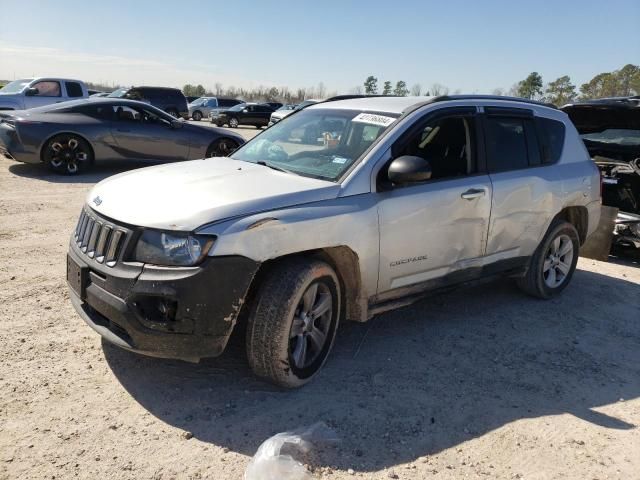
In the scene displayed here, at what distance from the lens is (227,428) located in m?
3.05

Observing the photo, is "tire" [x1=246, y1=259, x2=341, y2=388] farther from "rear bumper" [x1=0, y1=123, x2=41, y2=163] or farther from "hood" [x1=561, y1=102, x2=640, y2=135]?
"rear bumper" [x1=0, y1=123, x2=41, y2=163]

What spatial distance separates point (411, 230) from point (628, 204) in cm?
490

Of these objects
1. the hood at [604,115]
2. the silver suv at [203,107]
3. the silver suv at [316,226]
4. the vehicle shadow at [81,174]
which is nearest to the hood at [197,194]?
the silver suv at [316,226]

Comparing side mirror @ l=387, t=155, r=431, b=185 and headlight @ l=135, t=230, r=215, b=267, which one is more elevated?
side mirror @ l=387, t=155, r=431, b=185

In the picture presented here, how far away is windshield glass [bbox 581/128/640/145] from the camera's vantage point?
7.77 m

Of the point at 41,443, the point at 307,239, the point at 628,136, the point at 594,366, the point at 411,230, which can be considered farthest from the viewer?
the point at 628,136

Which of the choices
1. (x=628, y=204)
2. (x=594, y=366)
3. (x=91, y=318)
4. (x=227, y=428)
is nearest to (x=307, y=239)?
(x=227, y=428)

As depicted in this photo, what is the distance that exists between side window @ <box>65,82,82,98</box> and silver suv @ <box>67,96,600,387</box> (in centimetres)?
1515

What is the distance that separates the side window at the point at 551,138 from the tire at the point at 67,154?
8282 mm

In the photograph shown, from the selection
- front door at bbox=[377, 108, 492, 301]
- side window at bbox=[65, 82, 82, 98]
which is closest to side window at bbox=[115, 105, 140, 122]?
front door at bbox=[377, 108, 492, 301]

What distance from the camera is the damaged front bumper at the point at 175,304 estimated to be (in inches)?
116

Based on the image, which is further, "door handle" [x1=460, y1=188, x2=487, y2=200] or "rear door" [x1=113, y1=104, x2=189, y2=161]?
"rear door" [x1=113, y1=104, x2=189, y2=161]

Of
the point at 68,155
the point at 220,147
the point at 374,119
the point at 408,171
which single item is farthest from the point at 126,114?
the point at 408,171

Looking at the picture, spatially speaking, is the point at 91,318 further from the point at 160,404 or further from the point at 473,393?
the point at 473,393
